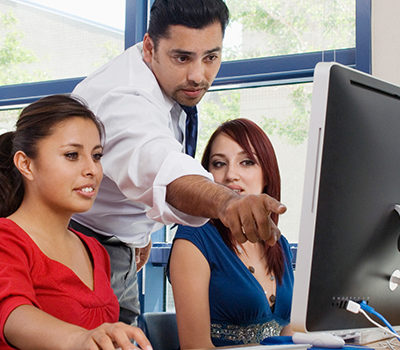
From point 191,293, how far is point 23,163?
0.56 metres

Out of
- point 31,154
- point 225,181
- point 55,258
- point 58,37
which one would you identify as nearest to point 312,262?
point 55,258

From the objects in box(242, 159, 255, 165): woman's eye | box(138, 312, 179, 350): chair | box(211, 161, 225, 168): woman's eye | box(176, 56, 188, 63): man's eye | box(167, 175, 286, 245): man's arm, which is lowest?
box(138, 312, 179, 350): chair

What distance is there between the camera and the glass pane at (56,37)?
2.92 meters

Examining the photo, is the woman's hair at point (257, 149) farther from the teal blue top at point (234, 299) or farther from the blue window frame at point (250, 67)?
the blue window frame at point (250, 67)

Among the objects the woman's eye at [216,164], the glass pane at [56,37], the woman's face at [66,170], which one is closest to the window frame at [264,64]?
the glass pane at [56,37]

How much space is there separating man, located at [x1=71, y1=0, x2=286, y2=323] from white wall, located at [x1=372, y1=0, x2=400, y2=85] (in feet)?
2.37

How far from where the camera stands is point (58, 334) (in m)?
0.93

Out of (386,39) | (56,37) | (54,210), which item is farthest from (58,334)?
(56,37)

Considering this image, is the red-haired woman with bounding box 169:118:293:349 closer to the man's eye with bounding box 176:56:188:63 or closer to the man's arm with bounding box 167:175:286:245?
the man's eye with bounding box 176:56:188:63

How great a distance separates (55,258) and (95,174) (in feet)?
0.67

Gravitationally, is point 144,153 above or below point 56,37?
below

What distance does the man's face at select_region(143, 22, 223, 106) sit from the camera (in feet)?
5.37

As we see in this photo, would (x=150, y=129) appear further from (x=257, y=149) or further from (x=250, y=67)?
(x=250, y=67)

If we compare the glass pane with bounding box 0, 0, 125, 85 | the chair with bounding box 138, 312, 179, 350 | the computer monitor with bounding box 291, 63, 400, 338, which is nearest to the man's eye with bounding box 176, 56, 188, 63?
the chair with bounding box 138, 312, 179, 350
